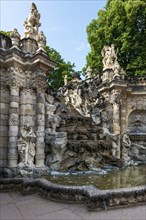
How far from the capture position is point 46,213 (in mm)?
4316

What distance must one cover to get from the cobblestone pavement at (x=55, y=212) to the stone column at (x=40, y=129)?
343 centimetres

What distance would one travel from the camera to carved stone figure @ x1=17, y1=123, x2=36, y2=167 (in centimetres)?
808

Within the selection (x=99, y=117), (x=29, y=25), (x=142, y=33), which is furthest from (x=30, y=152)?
(x=142, y=33)

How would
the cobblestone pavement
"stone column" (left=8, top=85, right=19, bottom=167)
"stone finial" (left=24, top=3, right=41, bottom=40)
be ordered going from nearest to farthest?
the cobblestone pavement < "stone column" (left=8, top=85, right=19, bottom=167) < "stone finial" (left=24, top=3, right=41, bottom=40)

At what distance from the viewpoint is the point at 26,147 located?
26.8 ft

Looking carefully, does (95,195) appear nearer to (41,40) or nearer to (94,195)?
(94,195)

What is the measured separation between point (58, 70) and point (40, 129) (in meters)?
22.2

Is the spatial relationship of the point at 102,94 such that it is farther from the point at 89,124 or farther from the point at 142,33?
the point at 142,33

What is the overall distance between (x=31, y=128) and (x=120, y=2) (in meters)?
22.3

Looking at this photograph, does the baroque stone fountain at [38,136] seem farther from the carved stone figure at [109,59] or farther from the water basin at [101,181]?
the carved stone figure at [109,59]

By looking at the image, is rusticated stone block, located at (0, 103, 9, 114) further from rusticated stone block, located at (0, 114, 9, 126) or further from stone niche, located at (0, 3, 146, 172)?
rusticated stone block, located at (0, 114, 9, 126)

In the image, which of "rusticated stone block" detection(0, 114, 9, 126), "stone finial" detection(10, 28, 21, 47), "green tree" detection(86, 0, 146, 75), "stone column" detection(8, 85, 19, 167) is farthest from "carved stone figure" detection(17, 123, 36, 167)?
"green tree" detection(86, 0, 146, 75)

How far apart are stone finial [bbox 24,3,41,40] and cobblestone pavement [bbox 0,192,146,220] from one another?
6972 millimetres

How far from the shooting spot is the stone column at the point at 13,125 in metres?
8.02
